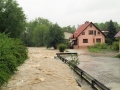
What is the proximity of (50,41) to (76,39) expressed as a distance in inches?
332

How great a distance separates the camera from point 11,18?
3591 cm

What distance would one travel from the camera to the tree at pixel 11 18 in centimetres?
3566

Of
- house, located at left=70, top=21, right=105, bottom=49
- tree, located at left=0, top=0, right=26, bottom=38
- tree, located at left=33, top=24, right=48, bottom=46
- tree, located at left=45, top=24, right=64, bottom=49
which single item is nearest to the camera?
tree, located at left=0, top=0, right=26, bottom=38

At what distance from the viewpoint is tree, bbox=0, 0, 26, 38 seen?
117ft

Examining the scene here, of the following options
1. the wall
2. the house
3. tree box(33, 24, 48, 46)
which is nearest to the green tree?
tree box(33, 24, 48, 46)

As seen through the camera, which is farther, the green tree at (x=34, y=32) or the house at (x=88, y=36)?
the green tree at (x=34, y=32)

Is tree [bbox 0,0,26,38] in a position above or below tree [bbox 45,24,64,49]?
above

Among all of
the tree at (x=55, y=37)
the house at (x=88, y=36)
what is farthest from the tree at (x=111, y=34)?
the tree at (x=55, y=37)

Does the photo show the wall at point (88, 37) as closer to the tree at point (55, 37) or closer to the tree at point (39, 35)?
the tree at point (55, 37)

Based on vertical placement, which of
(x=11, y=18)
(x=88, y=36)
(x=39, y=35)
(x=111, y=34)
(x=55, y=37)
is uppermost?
(x=11, y=18)

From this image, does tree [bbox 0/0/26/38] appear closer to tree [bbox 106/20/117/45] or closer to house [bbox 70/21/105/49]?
house [bbox 70/21/105/49]

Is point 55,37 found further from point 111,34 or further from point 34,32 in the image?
point 34,32

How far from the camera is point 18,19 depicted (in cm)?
3681

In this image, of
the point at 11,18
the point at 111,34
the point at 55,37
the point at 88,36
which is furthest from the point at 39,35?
the point at 11,18
